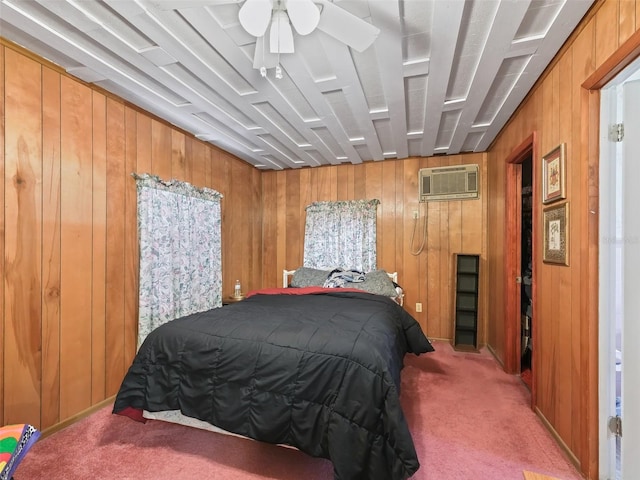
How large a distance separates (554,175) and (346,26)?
1.60 meters

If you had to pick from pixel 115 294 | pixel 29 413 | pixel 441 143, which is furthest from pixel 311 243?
pixel 29 413

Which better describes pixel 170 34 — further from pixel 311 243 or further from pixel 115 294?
pixel 311 243

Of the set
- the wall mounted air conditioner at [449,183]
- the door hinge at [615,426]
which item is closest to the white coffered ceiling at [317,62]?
the wall mounted air conditioner at [449,183]

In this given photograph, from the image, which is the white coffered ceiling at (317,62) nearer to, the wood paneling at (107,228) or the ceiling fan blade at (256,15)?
the ceiling fan blade at (256,15)

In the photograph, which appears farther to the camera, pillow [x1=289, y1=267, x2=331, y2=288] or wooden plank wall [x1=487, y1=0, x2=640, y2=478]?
pillow [x1=289, y1=267, x2=331, y2=288]

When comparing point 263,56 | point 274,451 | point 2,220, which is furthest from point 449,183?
point 2,220

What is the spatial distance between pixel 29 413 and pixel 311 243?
3135 millimetres

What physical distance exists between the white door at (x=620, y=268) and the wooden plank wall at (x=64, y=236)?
328 centimetres

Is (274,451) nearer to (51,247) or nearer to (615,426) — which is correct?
(615,426)

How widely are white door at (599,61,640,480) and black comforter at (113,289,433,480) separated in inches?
42.1

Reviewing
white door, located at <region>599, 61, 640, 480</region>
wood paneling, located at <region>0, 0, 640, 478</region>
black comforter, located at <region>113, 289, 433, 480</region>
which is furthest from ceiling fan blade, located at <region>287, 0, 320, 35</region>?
black comforter, located at <region>113, 289, 433, 480</region>

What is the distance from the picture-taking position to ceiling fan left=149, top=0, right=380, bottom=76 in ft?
4.20

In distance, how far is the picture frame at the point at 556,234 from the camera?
1.75 m

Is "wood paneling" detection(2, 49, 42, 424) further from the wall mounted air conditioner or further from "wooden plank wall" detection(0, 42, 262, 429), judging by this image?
the wall mounted air conditioner
